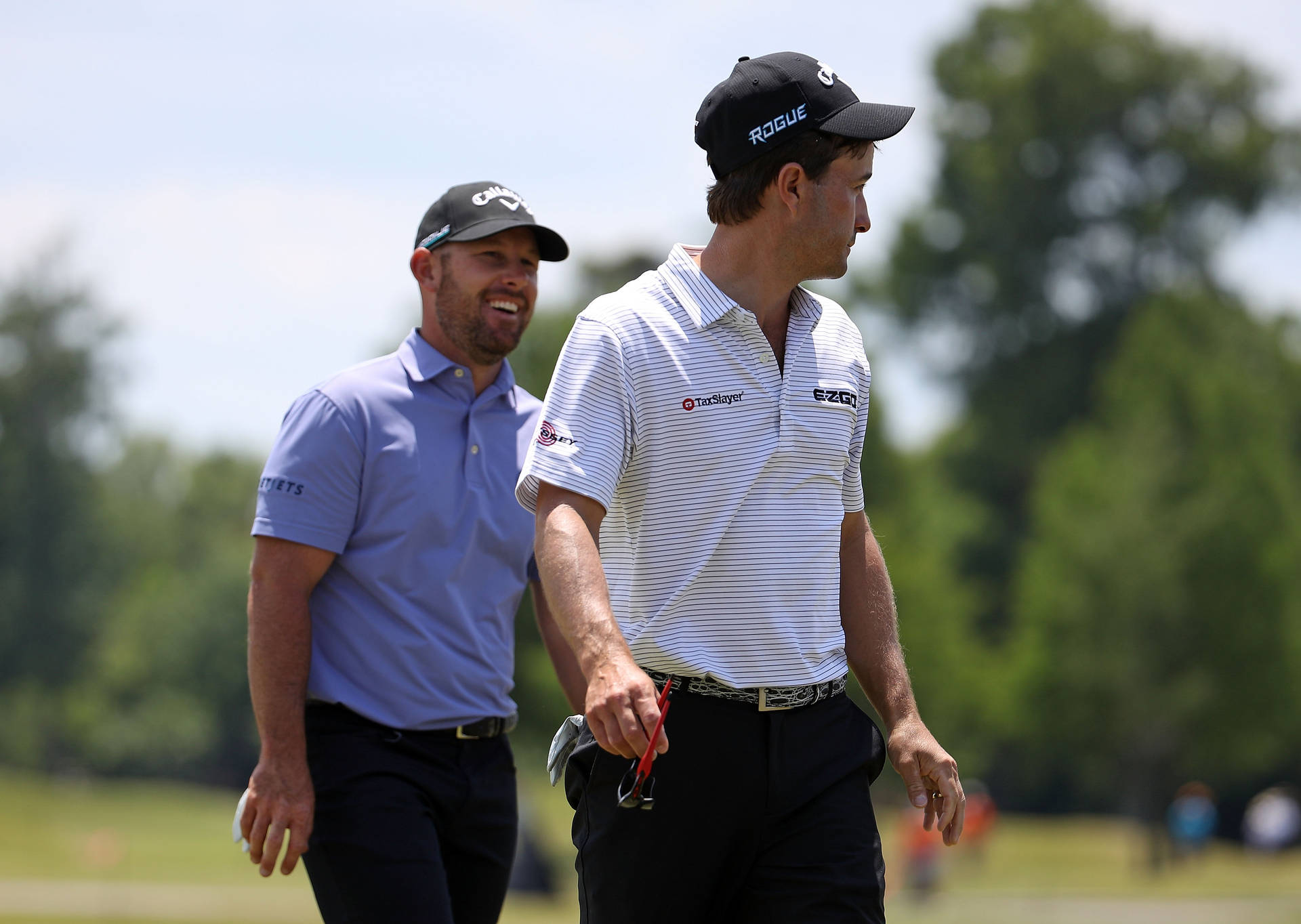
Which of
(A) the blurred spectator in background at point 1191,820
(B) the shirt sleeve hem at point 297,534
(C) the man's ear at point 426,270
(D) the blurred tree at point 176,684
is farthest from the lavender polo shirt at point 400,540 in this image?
(D) the blurred tree at point 176,684

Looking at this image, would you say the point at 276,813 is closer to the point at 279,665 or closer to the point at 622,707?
the point at 279,665

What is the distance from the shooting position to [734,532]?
3682mm

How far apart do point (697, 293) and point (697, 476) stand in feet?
1.44

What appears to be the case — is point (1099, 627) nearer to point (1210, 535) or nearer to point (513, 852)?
point (1210, 535)

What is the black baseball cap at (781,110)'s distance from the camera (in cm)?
378

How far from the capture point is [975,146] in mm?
55250

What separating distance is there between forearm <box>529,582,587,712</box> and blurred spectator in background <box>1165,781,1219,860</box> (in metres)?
40.1

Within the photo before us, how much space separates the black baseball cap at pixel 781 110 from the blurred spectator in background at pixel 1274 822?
4115 cm

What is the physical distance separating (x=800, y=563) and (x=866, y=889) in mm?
735

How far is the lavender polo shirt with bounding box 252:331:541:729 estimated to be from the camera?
470 cm

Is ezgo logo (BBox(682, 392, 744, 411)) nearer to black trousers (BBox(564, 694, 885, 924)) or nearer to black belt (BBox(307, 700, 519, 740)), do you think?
black trousers (BBox(564, 694, 885, 924))

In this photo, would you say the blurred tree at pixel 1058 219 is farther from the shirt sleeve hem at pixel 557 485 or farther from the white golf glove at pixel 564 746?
the shirt sleeve hem at pixel 557 485

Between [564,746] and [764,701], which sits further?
[564,746]

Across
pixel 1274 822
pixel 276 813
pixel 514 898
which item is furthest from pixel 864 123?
pixel 1274 822
